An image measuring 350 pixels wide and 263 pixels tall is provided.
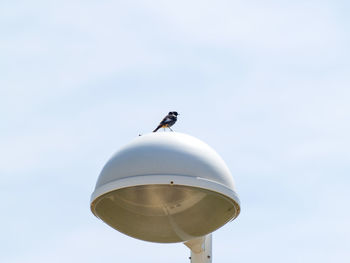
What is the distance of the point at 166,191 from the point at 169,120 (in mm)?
1589

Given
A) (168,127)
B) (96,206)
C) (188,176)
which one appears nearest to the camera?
(188,176)

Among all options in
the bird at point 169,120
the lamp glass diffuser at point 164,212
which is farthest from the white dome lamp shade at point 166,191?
the bird at point 169,120

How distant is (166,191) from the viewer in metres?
3.65

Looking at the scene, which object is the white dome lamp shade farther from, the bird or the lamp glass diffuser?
the bird

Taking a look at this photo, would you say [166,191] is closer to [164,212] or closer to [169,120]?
[164,212]

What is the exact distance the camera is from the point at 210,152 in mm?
3666

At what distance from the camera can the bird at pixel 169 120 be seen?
5.14m

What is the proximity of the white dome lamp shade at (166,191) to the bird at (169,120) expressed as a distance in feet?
4.38

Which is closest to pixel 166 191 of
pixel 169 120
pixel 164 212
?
pixel 164 212

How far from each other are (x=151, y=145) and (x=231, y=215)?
55 cm

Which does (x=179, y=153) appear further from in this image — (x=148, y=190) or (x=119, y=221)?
(x=119, y=221)

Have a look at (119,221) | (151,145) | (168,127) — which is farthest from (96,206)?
(168,127)

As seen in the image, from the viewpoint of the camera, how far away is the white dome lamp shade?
3527 millimetres

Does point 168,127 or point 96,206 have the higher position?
point 168,127
